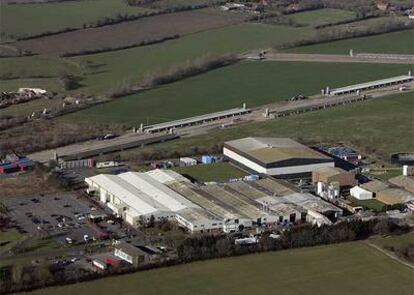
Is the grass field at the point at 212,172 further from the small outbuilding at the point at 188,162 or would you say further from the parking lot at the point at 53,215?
the parking lot at the point at 53,215

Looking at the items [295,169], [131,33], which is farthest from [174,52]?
[295,169]

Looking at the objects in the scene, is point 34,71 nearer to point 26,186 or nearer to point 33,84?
point 33,84

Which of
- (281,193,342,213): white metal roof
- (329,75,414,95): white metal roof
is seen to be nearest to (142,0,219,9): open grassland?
(329,75,414,95): white metal roof

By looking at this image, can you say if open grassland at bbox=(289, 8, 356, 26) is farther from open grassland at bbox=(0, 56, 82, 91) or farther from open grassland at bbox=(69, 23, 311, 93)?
open grassland at bbox=(0, 56, 82, 91)

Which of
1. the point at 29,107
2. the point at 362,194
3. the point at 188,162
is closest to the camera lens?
the point at 362,194

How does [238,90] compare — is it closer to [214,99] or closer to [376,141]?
[214,99]

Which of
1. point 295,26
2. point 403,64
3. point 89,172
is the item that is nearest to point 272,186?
point 89,172
